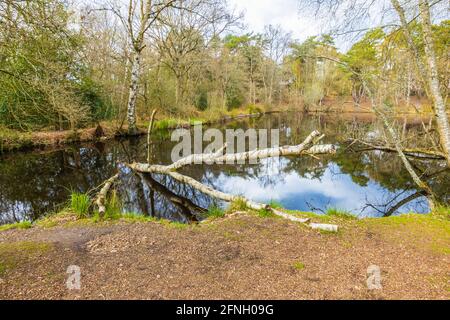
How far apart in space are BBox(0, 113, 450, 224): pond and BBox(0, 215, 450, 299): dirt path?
5.92ft

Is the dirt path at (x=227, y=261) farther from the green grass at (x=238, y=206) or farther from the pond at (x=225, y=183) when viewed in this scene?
the pond at (x=225, y=183)

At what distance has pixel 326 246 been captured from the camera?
3352 mm

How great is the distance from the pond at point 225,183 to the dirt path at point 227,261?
1805 millimetres

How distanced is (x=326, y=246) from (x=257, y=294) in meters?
1.43

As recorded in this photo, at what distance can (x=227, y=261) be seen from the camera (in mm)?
3006

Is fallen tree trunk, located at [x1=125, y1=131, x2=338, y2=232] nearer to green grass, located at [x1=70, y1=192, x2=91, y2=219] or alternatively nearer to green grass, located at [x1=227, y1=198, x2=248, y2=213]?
green grass, located at [x1=227, y1=198, x2=248, y2=213]

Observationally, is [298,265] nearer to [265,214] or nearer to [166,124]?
[265,214]

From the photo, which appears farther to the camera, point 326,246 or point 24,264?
point 326,246

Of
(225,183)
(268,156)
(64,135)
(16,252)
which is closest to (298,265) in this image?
(268,156)

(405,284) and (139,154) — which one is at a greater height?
(139,154)

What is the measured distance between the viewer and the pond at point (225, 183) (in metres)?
5.97

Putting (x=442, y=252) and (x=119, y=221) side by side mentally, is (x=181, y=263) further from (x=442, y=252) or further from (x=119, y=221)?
(x=442, y=252)

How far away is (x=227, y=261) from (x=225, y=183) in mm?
4844
